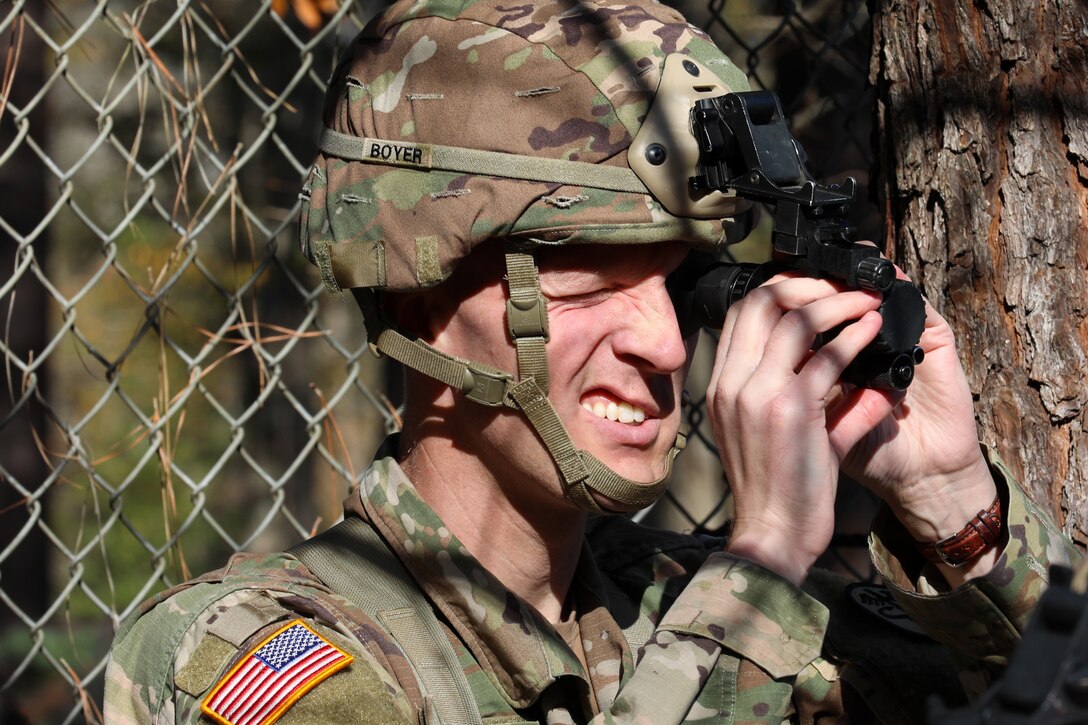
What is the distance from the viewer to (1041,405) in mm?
2098

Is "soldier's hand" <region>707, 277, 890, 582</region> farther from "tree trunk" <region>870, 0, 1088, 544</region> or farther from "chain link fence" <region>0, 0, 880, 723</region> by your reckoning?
"chain link fence" <region>0, 0, 880, 723</region>

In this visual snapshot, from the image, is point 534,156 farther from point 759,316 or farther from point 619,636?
point 619,636

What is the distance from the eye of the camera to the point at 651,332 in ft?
6.61

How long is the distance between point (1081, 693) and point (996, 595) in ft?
4.04

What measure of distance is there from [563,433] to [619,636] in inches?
17.1

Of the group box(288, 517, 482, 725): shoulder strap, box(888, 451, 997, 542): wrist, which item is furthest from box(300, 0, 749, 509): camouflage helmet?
box(888, 451, 997, 542): wrist

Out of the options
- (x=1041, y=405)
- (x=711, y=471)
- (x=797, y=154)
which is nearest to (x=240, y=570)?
(x=797, y=154)

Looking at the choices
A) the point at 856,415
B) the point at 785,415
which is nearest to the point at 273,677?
the point at 785,415

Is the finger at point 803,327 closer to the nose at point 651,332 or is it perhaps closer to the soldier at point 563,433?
the soldier at point 563,433

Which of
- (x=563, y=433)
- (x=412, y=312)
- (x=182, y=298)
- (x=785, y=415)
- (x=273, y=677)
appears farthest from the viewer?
(x=182, y=298)

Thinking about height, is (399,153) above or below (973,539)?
above

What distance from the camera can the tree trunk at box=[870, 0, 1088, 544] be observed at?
207 centimetres

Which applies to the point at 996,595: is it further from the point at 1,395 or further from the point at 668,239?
the point at 1,395

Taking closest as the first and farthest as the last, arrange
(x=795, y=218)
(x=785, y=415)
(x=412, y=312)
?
(x=785, y=415), (x=795, y=218), (x=412, y=312)
